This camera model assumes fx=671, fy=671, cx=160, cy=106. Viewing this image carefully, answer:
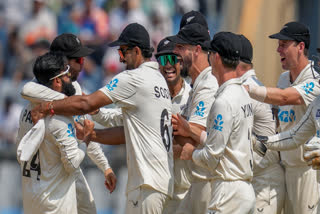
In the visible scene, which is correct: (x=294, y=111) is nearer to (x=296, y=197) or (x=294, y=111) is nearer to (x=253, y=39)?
(x=296, y=197)

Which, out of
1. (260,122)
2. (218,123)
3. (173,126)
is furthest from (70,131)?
(260,122)

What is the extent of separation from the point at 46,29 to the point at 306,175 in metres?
6.63

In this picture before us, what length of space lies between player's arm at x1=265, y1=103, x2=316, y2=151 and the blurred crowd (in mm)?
5947

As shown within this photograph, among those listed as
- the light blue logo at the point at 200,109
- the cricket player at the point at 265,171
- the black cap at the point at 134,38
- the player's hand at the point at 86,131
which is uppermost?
the black cap at the point at 134,38

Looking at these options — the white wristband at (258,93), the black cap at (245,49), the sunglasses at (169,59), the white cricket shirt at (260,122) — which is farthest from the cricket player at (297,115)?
the sunglasses at (169,59)

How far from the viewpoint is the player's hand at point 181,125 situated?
5.95 m

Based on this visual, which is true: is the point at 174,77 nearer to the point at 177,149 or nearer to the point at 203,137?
the point at 177,149

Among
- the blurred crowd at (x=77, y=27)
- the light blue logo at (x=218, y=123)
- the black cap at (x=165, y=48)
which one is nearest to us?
the light blue logo at (x=218, y=123)

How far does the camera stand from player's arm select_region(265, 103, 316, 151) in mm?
6102

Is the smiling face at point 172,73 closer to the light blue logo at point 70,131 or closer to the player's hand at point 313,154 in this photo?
the light blue logo at point 70,131

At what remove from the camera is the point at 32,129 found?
18.1ft

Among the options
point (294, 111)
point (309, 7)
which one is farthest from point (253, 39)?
point (294, 111)

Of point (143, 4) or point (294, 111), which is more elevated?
point (143, 4)

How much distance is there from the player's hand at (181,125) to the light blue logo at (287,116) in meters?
1.36
